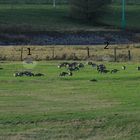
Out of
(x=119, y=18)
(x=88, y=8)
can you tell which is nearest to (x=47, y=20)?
(x=88, y=8)

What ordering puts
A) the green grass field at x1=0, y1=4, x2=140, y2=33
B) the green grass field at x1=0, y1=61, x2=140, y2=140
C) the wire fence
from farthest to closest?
1. the green grass field at x1=0, y1=4, x2=140, y2=33
2. the wire fence
3. the green grass field at x1=0, y1=61, x2=140, y2=140

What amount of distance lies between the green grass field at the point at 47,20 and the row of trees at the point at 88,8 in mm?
1212

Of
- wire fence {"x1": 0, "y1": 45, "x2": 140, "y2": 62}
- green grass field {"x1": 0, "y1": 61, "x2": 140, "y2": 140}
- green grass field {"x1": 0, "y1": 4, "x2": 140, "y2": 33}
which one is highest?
green grass field {"x1": 0, "y1": 4, "x2": 140, "y2": 33}

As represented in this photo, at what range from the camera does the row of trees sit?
363ft

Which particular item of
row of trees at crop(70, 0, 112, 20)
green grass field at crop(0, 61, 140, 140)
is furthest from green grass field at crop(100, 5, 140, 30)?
green grass field at crop(0, 61, 140, 140)

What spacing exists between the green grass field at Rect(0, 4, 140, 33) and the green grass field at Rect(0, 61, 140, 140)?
62.4 m

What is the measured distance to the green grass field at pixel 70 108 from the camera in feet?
67.6

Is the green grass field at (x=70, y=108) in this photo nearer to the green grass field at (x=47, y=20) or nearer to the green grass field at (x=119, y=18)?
the green grass field at (x=47, y=20)

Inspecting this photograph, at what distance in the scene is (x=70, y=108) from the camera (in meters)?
24.4

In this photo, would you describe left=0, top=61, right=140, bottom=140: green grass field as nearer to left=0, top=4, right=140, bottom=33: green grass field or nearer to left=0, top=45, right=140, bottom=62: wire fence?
left=0, top=45, right=140, bottom=62: wire fence

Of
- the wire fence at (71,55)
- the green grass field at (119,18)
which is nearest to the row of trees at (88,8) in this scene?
the green grass field at (119,18)

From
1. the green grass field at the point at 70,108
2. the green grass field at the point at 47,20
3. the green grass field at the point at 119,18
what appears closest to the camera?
the green grass field at the point at 70,108

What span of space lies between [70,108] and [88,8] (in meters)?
88.3

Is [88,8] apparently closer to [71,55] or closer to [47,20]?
[47,20]
